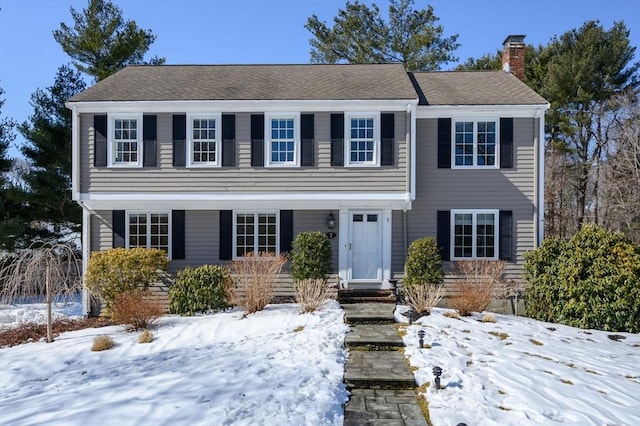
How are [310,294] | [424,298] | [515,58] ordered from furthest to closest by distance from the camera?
1. [515,58]
2. [424,298]
3. [310,294]

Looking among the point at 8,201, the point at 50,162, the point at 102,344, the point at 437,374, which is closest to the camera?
the point at 437,374

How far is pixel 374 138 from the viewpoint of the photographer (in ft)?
39.2

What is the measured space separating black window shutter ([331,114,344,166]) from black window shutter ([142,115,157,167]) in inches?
190

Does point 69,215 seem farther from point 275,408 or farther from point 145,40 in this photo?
point 275,408

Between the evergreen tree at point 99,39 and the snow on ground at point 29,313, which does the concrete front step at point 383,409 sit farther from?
the evergreen tree at point 99,39

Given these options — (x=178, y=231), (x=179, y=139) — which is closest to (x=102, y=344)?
(x=178, y=231)

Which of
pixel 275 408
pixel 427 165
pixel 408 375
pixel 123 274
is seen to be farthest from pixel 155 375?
pixel 427 165

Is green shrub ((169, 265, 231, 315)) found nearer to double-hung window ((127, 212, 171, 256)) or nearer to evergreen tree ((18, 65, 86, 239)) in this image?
double-hung window ((127, 212, 171, 256))

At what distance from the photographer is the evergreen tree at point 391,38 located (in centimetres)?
2455

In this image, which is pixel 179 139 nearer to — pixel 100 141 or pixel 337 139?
pixel 100 141

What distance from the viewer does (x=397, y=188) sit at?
11.8 metres

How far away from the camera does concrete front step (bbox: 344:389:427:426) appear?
200 inches

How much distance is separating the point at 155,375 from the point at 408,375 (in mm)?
3614

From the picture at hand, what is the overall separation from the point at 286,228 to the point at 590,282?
291 inches
